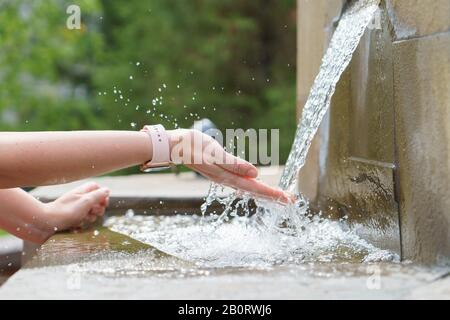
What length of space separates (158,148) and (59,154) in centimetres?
26

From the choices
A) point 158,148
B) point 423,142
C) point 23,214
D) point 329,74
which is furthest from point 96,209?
point 423,142

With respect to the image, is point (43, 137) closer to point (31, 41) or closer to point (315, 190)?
point (315, 190)

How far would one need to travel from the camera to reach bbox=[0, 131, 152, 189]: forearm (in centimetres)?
204

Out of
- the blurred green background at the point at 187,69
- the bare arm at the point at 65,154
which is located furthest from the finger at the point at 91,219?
the blurred green background at the point at 187,69

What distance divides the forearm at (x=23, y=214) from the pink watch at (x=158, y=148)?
575mm

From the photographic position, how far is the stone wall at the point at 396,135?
179cm

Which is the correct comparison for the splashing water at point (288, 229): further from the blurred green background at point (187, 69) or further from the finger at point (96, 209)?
the blurred green background at point (187, 69)

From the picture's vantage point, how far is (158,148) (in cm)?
214

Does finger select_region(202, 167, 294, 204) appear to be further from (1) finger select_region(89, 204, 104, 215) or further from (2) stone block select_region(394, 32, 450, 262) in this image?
(1) finger select_region(89, 204, 104, 215)

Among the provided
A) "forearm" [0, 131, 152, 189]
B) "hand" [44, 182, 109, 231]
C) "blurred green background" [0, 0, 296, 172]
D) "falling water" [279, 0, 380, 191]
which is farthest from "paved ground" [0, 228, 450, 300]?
"blurred green background" [0, 0, 296, 172]

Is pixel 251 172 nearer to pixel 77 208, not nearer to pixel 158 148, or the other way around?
pixel 158 148

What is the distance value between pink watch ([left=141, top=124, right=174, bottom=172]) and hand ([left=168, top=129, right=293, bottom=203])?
17 millimetres

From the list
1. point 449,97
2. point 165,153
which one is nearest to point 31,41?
point 165,153
